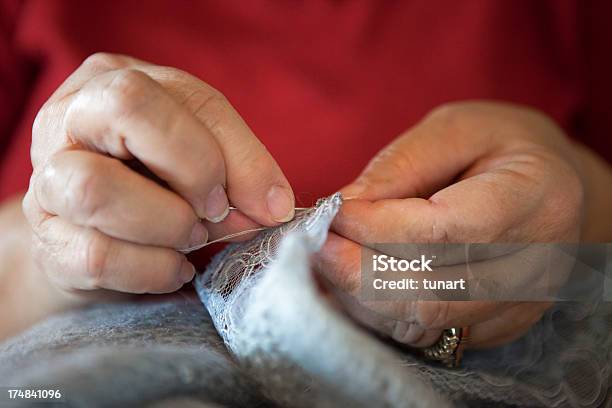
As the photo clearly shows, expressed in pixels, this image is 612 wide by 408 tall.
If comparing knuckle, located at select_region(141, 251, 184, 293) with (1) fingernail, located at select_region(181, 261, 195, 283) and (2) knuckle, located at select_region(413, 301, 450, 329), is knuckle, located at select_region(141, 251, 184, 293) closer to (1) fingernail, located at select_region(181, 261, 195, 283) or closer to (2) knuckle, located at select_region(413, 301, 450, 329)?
(1) fingernail, located at select_region(181, 261, 195, 283)

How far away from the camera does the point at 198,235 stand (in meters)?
0.45

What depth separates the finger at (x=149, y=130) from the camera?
395mm

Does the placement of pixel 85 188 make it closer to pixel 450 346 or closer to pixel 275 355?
pixel 275 355

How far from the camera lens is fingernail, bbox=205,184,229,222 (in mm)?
434

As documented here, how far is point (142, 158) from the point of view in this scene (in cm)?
40

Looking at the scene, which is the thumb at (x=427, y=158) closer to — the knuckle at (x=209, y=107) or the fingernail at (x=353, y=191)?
the fingernail at (x=353, y=191)

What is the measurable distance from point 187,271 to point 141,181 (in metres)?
0.09

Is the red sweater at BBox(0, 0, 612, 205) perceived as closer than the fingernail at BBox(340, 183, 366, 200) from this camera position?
No

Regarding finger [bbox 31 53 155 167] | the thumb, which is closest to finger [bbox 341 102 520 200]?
the thumb

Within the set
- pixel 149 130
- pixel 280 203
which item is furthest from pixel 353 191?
pixel 149 130

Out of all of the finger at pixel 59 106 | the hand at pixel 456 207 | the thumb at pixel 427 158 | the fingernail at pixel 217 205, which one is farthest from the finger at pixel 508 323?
the finger at pixel 59 106

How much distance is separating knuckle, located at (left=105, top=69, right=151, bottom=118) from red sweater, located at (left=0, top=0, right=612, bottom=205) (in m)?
0.22

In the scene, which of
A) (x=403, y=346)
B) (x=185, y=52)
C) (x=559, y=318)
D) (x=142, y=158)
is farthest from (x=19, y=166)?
(x=559, y=318)

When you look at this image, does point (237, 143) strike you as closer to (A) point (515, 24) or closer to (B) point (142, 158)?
(B) point (142, 158)
